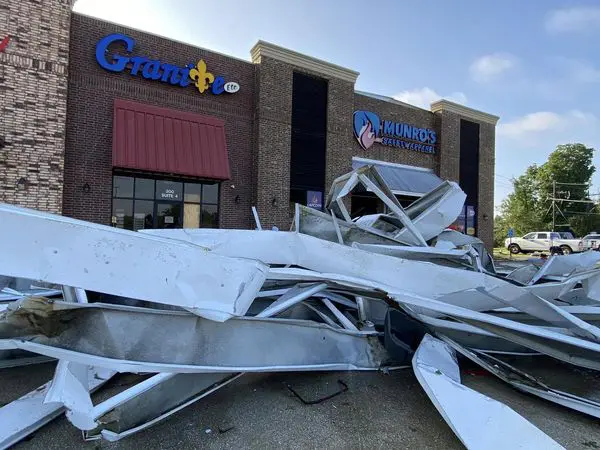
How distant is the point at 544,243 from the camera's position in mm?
29438

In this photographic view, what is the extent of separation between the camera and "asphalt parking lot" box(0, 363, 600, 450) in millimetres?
2604

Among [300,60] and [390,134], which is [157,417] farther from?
[390,134]

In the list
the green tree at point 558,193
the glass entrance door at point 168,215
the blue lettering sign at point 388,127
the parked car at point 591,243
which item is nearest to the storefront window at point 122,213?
the glass entrance door at point 168,215

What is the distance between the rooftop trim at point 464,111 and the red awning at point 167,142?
11.8m

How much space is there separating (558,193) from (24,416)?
49738mm

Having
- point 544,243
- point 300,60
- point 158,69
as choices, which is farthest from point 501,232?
point 158,69

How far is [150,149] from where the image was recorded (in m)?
11.4

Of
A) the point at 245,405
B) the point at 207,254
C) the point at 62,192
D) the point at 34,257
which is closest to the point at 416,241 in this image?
the point at 245,405

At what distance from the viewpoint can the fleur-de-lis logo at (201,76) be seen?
12914 mm

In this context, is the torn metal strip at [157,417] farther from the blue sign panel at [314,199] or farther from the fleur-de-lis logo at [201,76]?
the blue sign panel at [314,199]

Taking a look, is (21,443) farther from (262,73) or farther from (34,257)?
(262,73)

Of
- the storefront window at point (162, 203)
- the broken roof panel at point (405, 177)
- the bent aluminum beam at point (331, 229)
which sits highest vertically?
the broken roof panel at point (405, 177)

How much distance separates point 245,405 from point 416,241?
3167 millimetres

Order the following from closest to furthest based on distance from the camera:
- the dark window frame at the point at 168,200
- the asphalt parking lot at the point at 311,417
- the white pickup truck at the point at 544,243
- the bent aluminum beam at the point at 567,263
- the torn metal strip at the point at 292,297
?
1. the asphalt parking lot at the point at 311,417
2. the torn metal strip at the point at 292,297
3. the bent aluminum beam at the point at 567,263
4. the dark window frame at the point at 168,200
5. the white pickup truck at the point at 544,243
